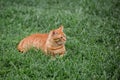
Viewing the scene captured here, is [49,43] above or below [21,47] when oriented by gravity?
above

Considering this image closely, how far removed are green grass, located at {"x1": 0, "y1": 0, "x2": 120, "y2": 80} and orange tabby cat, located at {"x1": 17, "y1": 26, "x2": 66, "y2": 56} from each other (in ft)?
0.57

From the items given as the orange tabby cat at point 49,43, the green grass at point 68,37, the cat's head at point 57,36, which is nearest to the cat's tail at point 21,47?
the orange tabby cat at point 49,43

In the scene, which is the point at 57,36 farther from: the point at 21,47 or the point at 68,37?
the point at 68,37

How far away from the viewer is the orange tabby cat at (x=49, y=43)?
6.88 meters

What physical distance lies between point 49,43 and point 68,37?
1466 mm

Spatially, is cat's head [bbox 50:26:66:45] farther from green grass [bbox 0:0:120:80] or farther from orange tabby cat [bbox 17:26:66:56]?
green grass [bbox 0:0:120:80]

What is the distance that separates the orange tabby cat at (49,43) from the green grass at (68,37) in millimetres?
175

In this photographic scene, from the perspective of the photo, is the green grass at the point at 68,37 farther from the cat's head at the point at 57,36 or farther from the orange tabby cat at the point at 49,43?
the cat's head at the point at 57,36

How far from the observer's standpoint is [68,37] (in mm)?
8344

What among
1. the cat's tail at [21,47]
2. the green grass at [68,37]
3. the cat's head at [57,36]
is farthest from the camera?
the cat's tail at [21,47]

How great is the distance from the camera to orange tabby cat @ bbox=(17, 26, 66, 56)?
688 cm

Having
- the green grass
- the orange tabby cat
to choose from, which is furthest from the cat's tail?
the green grass

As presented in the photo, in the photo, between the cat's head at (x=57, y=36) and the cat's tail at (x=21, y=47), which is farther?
the cat's tail at (x=21, y=47)

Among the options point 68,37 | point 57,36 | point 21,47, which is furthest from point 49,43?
point 68,37
